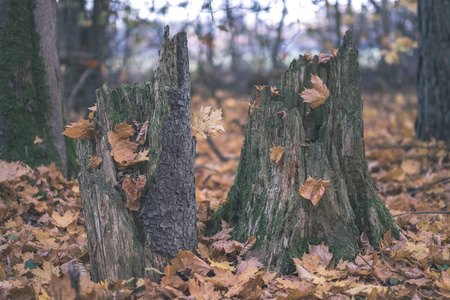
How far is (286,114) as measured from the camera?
235 centimetres

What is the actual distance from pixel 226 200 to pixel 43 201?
1.69m

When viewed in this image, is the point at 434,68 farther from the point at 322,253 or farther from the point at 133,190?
the point at 133,190

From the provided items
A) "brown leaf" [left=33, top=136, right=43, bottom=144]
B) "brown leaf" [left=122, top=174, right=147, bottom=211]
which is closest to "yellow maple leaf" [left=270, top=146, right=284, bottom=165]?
"brown leaf" [left=122, top=174, right=147, bottom=211]

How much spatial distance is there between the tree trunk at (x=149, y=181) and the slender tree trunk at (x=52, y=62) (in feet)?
6.31

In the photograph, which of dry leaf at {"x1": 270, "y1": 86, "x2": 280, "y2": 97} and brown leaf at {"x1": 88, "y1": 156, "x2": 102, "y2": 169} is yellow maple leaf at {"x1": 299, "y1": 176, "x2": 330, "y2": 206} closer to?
dry leaf at {"x1": 270, "y1": 86, "x2": 280, "y2": 97}

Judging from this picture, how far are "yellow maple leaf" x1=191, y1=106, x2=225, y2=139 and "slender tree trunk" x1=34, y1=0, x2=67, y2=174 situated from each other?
213cm

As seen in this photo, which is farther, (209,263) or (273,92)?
(273,92)

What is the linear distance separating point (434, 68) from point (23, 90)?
496cm

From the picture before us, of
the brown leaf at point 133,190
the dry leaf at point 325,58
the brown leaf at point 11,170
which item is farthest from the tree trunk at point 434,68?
the brown leaf at point 11,170

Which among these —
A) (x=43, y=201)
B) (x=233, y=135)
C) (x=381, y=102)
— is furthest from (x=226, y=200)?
(x=381, y=102)

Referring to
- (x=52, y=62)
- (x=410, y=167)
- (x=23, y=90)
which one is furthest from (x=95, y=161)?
(x=410, y=167)

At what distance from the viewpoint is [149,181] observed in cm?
212

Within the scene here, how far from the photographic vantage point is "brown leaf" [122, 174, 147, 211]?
2039 mm

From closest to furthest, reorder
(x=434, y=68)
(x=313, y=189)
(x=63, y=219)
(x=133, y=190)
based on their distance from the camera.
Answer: (x=133, y=190) < (x=313, y=189) < (x=63, y=219) < (x=434, y=68)
